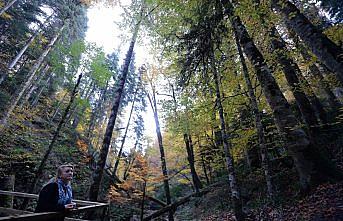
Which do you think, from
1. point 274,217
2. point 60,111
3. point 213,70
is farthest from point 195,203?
point 60,111

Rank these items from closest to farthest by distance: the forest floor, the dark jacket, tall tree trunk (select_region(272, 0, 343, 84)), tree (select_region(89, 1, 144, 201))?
1. the dark jacket
2. tall tree trunk (select_region(272, 0, 343, 84))
3. the forest floor
4. tree (select_region(89, 1, 144, 201))

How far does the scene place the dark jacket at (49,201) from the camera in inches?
125

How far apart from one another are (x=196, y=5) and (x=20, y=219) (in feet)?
24.8

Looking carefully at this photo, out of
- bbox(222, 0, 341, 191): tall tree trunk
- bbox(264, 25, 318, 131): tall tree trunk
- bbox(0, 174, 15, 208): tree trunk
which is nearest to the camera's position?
bbox(222, 0, 341, 191): tall tree trunk

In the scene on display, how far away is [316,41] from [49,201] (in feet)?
19.8

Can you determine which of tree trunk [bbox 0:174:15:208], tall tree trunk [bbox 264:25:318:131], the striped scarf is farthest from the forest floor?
tree trunk [bbox 0:174:15:208]

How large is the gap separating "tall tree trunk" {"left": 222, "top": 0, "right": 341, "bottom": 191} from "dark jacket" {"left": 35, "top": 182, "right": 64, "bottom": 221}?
6.19 m

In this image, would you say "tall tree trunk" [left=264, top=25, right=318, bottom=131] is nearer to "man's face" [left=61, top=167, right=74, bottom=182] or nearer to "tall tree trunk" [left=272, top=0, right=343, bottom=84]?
"tall tree trunk" [left=272, top=0, right=343, bottom=84]

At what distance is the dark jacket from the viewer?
3181mm

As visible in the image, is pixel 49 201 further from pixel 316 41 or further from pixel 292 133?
pixel 292 133

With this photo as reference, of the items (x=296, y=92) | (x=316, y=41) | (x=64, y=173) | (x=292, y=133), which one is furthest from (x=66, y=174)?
(x=296, y=92)

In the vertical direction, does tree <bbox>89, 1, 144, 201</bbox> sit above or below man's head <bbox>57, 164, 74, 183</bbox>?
above

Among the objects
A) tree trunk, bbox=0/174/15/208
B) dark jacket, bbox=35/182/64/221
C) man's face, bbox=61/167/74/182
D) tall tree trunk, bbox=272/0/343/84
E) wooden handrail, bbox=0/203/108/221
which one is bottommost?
wooden handrail, bbox=0/203/108/221

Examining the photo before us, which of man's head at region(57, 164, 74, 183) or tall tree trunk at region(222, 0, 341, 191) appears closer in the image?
man's head at region(57, 164, 74, 183)
